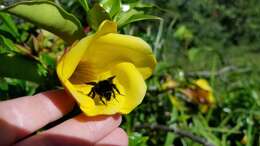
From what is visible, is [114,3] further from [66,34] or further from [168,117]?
[168,117]

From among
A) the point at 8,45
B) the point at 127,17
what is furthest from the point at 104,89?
the point at 8,45

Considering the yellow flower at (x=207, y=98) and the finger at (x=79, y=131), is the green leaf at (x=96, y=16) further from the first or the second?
the yellow flower at (x=207, y=98)

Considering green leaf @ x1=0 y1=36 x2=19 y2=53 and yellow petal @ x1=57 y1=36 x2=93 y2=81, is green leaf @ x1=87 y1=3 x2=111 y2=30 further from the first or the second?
green leaf @ x1=0 y1=36 x2=19 y2=53

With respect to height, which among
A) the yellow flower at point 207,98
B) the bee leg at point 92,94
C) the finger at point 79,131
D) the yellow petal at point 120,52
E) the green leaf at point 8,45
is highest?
the yellow petal at point 120,52

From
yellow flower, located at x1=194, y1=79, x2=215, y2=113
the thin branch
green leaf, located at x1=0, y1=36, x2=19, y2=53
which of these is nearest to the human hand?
green leaf, located at x1=0, y1=36, x2=19, y2=53

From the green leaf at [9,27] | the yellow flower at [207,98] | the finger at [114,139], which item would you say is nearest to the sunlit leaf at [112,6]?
the finger at [114,139]

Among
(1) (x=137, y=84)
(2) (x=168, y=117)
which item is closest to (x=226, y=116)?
(2) (x=168, y=117)
